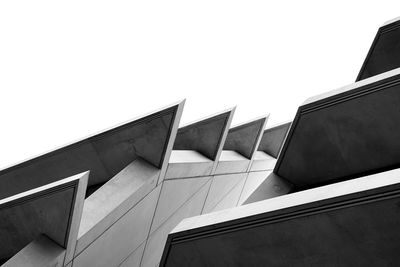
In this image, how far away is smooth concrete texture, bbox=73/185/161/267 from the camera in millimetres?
12928

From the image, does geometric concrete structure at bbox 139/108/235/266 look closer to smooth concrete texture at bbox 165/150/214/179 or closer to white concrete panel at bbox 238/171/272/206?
smooth concrete texture at bbox 165/150/214/179

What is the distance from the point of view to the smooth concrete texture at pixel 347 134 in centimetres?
1077

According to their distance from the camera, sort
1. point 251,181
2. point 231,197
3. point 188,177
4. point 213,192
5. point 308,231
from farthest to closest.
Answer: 1. point 251,181
2. point 231,197
3. point 213,192
4. point 188,177
5. point 308,231

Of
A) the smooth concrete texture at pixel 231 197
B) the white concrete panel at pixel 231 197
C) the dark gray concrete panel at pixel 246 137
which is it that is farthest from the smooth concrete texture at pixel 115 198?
the white concrete panel at pixel 231 197

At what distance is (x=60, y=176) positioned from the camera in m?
15.6

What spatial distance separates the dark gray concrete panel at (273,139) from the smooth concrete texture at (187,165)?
36.5 ft

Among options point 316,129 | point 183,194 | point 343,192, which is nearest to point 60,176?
point 183,194

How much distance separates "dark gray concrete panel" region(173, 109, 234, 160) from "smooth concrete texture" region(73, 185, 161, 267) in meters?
4.01

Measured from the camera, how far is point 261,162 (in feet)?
90.6

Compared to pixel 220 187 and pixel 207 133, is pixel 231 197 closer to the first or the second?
pixel 220 187

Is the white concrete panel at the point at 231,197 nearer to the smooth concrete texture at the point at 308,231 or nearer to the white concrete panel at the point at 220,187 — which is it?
the white concrete panel at the point at 220,187

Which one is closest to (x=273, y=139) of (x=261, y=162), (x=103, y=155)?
(x=261, y=162)

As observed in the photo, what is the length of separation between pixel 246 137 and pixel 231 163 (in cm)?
269

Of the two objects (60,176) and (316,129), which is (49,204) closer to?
(60,176)
